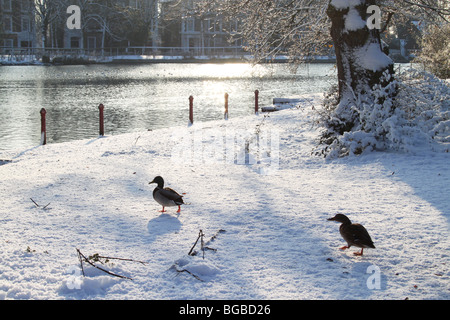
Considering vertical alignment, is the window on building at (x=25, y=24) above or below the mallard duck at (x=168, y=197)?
above

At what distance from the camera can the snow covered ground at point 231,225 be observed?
4.51 meters

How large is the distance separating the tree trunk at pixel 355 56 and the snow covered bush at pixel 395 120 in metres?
0.09

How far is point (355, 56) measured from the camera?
10125 millimetres

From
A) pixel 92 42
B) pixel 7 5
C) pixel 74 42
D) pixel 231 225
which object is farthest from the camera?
pixel 92 42

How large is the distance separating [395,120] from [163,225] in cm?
521

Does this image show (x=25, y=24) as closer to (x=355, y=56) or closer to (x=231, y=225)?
(x=355, y=56)

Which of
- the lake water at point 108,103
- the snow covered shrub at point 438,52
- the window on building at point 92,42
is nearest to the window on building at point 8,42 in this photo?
the window on building at point 92,42

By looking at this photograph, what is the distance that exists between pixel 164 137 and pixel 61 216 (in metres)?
6.84

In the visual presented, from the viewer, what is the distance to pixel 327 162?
9.68m

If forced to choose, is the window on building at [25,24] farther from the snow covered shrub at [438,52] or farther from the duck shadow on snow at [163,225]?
the duck shadow on snow at [163,225]

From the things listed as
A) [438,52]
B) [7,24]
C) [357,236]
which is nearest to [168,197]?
[357,236]

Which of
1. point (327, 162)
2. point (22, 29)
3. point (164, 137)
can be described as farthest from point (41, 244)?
point (22, 29)

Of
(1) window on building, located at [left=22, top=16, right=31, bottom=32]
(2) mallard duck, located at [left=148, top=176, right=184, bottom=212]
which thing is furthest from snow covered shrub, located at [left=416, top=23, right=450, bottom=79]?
(1) window on building, located at [left=22, top=16, right=31, bottom=32]
